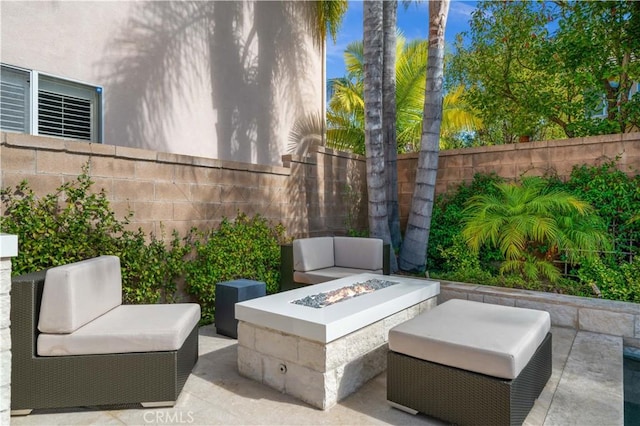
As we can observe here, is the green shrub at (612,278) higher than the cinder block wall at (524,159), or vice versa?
the cinder block wall at (524,159)

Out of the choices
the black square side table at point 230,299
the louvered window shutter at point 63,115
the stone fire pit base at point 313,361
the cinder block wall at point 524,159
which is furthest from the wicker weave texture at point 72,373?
the cinder block wall at point 524,159

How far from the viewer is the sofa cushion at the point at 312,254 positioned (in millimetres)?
5172

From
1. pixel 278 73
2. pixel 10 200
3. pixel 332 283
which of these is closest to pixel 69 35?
pixel 10 200

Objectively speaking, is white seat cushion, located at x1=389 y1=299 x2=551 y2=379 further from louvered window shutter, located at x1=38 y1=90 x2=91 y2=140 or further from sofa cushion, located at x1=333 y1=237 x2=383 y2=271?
louvered window shutter, located at x1=38 y1=90 x2=91 y2=140

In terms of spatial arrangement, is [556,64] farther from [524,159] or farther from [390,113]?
[390,113]

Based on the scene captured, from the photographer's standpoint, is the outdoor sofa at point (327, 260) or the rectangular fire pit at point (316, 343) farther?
the outdoor sofa at point (327, 260)

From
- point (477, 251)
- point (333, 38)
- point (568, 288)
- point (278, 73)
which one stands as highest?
point (333, 38)

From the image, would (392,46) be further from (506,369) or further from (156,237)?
(506,369)

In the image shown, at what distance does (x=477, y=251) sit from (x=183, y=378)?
14.3 feet

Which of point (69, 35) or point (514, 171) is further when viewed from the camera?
point (514, 171)

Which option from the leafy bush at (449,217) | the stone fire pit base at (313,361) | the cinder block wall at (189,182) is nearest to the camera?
the stone fire pit base at (313,361)

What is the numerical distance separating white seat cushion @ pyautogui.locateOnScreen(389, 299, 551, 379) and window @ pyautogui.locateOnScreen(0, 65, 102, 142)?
14.7 ft

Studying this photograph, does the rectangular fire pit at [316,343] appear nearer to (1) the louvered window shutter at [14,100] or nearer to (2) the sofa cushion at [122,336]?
(2) the sofa cushion at [122,336]

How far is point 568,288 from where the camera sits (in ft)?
16.1
